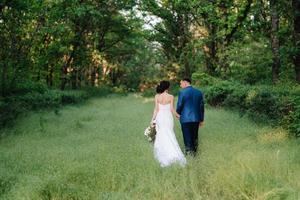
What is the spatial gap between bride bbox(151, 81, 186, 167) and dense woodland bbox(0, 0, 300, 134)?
3.52m

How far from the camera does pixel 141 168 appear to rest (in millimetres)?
9836

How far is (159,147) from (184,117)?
110 centimetres

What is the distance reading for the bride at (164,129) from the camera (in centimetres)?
1205

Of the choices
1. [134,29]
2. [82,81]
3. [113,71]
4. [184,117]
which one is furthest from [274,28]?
[113,71]

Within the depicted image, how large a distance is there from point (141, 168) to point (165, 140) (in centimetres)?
263

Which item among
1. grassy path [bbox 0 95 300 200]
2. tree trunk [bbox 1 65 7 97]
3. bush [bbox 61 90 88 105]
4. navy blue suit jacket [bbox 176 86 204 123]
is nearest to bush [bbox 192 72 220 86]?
bush [bbox 61 90 88 105]

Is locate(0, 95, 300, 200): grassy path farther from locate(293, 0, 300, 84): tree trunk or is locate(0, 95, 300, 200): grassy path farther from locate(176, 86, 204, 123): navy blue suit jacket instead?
locate(293, 0, 300, 84): tree trunk

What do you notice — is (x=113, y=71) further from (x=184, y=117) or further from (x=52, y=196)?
(x=52, y=196)

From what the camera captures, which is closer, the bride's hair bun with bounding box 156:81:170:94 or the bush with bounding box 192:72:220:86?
the bride's hair bun with bounding box 156:81:170:94

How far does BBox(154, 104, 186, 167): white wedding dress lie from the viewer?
11895 millimetres

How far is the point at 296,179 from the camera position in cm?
817

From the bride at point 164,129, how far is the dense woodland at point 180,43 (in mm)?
3517

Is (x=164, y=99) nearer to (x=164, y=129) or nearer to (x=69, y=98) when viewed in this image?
(x=164, y=129)

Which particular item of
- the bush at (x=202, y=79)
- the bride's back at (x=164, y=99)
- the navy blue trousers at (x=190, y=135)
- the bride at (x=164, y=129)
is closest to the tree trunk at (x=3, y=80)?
the bride at (x=164, y=129)
